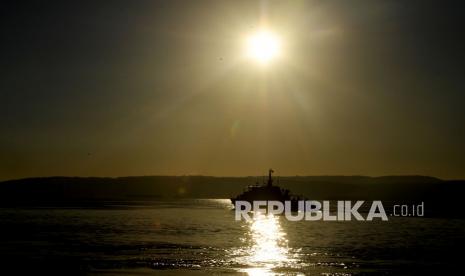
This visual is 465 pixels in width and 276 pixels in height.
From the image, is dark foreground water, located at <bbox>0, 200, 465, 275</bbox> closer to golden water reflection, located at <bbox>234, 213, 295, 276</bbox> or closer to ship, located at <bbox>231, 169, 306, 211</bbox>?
golden water reflection, located at <bbox>234, 213, 295, 276</bbox>

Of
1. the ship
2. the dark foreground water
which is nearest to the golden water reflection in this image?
the dark foreground water

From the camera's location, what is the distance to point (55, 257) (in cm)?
4669

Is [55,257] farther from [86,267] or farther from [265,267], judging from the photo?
[265,267]

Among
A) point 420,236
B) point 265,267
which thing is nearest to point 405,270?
point 265,267

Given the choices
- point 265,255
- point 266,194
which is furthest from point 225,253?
point 266,194

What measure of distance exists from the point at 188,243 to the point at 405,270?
23358mm

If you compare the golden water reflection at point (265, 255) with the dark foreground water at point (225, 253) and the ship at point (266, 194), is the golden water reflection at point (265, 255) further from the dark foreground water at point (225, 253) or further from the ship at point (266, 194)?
the ship at point (266, 194)

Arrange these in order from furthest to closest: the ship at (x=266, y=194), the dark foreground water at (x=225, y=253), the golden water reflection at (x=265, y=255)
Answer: the ship at (x=266, y=194)
the golden water reflection at (x=265, y=255)
the dark foreground water at (x=225, y=253)

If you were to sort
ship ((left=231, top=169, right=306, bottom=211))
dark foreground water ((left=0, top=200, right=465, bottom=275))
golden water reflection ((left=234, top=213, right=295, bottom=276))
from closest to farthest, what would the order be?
dark foreground water ((left=0, top=200, right=465, bottom=275))
golden water reflection ((left=234, top=213, right=295, bottom=276))
ship ((left=231, top=169, right=306, bottom=211))

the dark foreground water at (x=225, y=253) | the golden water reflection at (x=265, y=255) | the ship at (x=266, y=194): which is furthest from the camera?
the ship at (x=266, y=194)

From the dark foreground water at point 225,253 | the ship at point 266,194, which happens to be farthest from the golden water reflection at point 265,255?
the ship at point 266,194

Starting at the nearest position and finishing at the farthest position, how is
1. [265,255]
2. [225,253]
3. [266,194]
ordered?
[265,255] → [225,253] → [266,194]

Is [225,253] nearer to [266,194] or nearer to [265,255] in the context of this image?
[265,255]

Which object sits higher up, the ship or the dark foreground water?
the ship
